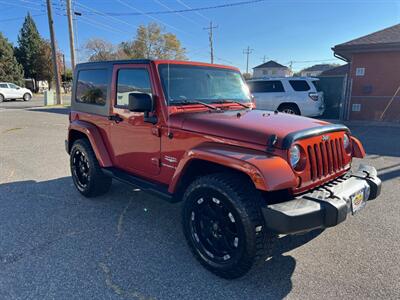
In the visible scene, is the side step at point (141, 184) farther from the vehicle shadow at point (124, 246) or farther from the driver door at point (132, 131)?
the vehicle shadow at point (124, 246)

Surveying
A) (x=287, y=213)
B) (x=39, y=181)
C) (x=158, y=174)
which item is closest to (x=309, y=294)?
(x=287, y=213)

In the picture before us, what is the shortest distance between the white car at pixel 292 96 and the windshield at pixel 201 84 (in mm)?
7854

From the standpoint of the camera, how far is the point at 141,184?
343cm

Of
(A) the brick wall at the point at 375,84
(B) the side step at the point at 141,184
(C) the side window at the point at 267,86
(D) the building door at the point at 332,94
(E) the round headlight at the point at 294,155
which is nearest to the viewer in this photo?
(E) the round headlight at the point at 294,155

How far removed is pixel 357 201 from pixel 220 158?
1289 mm

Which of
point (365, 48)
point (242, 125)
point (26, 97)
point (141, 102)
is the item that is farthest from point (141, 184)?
point (26, 97)

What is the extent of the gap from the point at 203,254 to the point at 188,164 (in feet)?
2.73

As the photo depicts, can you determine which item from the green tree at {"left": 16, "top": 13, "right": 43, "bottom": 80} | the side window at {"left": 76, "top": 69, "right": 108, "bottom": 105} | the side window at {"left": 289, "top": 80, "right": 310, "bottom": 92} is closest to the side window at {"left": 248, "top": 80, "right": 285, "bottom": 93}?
the side window at {"left": 289, "top": 80, "right": 310, "bottom": 92}

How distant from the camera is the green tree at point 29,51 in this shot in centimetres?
4506

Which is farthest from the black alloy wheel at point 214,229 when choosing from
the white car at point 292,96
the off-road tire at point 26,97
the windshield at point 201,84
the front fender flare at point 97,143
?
the off-road tire at point 26,97

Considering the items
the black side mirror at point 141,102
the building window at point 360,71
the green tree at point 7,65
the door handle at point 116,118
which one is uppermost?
the green tree at point 7,65

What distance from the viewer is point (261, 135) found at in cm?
252

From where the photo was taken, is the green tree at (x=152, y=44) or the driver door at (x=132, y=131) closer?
the driver door at (x=132, y=131)

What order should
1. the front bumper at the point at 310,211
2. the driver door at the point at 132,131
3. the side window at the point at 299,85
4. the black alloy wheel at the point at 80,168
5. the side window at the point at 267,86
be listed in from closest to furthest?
the front bumper at the point at 310,211 < the driver door at the point at 132,131 < the black alloy wheel at the point at 80,168 < the side window at the point at 299,85 < the side window at the point at 267,86
